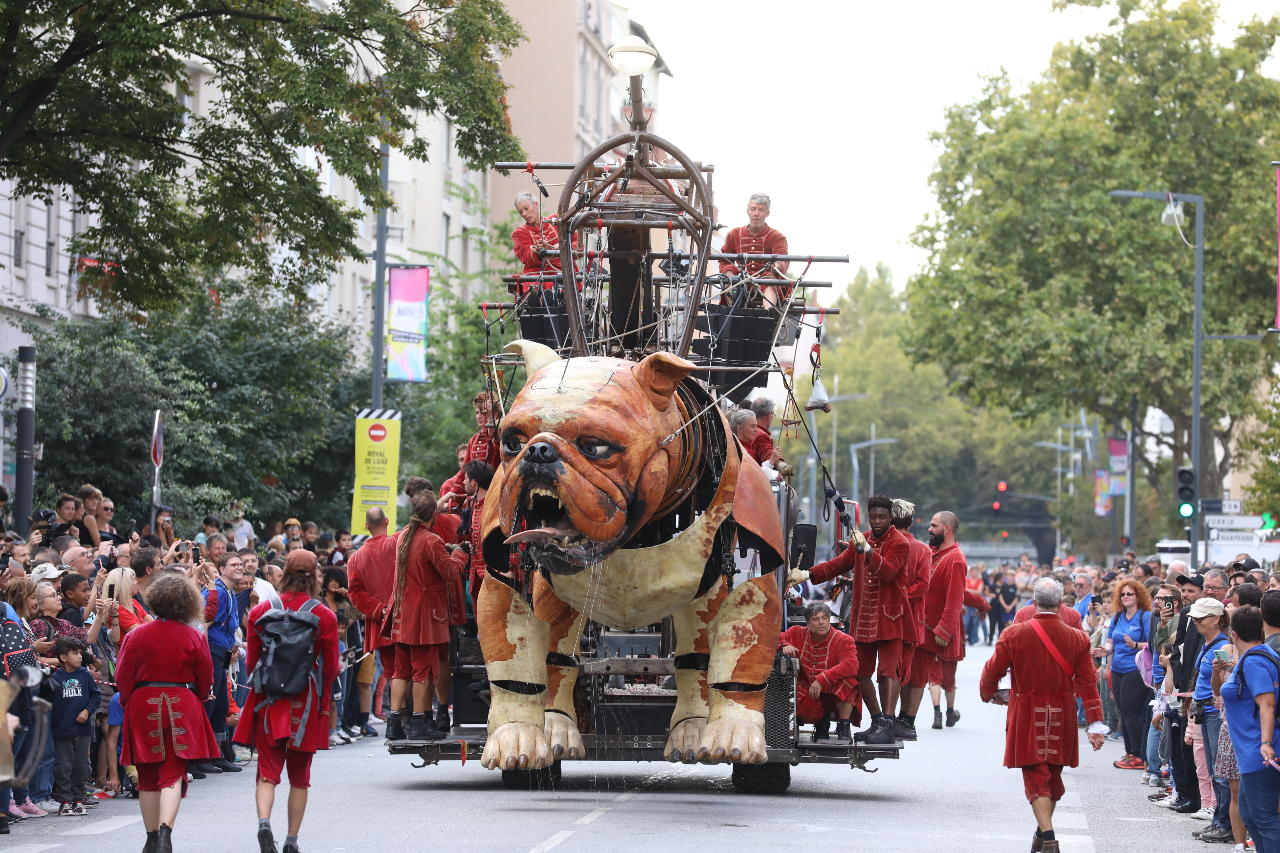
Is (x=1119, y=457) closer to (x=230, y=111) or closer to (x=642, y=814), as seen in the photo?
(x=230, y=111)

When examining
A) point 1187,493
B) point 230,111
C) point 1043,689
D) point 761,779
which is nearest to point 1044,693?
point 1043,689

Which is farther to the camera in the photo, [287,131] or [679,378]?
[287,131]

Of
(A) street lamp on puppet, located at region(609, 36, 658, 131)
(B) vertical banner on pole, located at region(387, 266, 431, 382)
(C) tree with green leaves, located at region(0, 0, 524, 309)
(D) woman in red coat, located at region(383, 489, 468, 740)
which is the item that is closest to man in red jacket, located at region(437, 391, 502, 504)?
(D) woman in red coat, located at region(383, 489, 468, 740)

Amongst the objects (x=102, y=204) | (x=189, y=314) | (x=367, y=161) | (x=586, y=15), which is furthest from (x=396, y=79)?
(x=586, y=15)

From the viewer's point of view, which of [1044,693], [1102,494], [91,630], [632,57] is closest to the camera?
[632,57]

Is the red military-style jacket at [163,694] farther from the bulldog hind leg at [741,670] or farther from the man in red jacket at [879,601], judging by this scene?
the man in red jacket at [879,601]

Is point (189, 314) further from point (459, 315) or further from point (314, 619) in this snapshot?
point (314, 619)

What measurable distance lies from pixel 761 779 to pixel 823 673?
91cm

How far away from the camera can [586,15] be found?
60.9 metres

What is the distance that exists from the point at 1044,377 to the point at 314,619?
34387 millimetres

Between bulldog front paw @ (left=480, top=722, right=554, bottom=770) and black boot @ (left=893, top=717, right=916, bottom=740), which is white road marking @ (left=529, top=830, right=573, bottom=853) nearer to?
bulldog front paw @ (left=480, top=722, right=554, bottom=770)

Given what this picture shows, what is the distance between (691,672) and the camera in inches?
408

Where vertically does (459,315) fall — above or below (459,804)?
above

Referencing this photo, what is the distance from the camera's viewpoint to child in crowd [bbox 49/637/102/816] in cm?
1212
